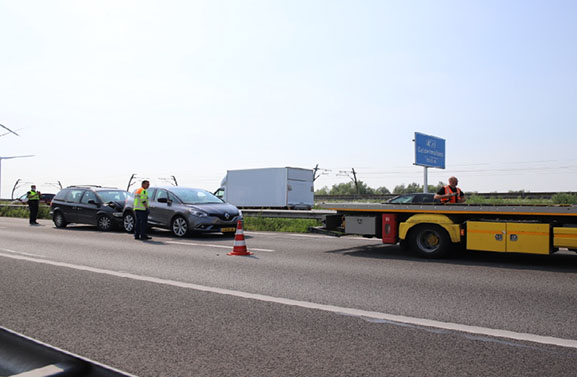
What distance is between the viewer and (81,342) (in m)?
4.16

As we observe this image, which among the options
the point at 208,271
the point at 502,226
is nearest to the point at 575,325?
the point at 502,226

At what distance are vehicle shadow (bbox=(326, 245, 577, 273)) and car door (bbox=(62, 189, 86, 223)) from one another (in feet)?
37.5

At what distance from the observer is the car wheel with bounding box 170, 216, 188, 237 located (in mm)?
14211

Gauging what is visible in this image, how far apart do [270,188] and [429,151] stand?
11.9m

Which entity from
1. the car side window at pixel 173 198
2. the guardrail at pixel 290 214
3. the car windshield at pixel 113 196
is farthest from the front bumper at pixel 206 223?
the car windshield at pixel 113 196

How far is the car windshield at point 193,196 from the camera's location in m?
14.9

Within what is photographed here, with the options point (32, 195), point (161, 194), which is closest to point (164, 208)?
point (161, 194)

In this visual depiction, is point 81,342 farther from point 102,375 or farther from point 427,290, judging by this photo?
point 427,290

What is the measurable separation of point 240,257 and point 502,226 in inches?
193

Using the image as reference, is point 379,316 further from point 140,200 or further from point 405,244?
point 140,200

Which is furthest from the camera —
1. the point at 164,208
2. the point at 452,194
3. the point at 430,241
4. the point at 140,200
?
the point at 164,208

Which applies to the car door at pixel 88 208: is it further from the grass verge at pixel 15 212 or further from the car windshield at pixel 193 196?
the grass verge at pixel 15 212

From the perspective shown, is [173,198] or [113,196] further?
[113,196]

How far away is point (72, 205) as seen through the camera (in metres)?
18.3
